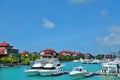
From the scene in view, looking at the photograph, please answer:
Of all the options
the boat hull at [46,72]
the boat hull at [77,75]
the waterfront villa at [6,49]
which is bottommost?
the boat hull at [77,75]

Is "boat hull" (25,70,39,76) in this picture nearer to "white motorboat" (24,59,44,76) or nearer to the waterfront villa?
"white motorboat" (24,59,44,76)

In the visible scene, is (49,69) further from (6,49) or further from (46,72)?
(6,49)

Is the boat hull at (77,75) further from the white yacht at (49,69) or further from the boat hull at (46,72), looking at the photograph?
the white yacht at (49,69)

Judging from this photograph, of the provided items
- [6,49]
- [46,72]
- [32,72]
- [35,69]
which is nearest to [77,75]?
[46,72]

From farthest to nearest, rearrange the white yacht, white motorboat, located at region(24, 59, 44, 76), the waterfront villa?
the waterfront villa, white motorboat, located at region(24, 59, 44, 76), the white yacht

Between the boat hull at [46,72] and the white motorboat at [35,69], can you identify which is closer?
the boat hull at [46,72]

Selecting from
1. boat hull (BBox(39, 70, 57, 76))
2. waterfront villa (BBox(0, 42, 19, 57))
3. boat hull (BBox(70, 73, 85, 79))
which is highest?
waterfront villa (BBox(0, 42, 19, 57))

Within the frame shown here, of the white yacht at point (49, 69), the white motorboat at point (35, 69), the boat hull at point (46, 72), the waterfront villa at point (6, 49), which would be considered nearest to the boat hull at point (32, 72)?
the white motorboat at point (35, 69)

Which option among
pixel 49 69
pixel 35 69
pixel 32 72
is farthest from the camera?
pixel 35 69

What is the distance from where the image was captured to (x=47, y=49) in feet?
584

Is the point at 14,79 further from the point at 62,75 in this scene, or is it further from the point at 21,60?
the point at 21,60

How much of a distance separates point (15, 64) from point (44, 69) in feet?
138

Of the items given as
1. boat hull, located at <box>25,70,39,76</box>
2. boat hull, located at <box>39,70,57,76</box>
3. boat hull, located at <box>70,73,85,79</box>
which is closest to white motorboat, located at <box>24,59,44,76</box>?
boat hull, located at <box>25,70,39,76</box>

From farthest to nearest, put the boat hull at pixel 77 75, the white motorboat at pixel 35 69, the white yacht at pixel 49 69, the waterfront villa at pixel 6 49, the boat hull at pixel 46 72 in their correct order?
1. the waterfront villa at pixel 6 49
2. the white motorboat at pixel 35 69
3. the white yacht at pixel 49 69
4. the boat hull at pixel 46 72
5. the boat hull at pixel 77 75
